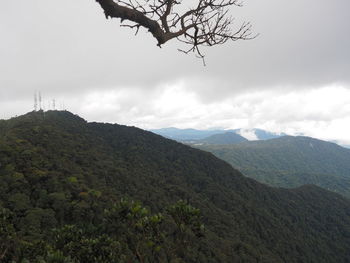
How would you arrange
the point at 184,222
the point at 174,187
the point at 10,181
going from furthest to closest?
1. the point at 174,187
2. the point at 10,181
3. the point at 184,222

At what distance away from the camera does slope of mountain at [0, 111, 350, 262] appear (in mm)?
69875

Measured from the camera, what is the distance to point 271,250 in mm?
135000

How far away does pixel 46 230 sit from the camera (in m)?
58.6

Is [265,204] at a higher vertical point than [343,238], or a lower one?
higher

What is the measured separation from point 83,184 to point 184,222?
77.5 m

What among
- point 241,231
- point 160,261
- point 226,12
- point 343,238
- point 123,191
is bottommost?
point 343,238

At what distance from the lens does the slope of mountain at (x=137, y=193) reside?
6988 centimetres

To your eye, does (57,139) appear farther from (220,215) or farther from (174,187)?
(220,215)

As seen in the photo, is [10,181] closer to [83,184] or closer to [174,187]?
[83,184]

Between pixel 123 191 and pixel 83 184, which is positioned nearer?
pixel 83 184

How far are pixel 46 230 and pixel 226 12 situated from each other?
208ft

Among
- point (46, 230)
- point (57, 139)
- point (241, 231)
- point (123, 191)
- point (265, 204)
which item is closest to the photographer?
point (46, 230)

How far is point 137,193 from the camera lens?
364 ft

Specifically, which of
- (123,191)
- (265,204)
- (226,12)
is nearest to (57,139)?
(123,191)
